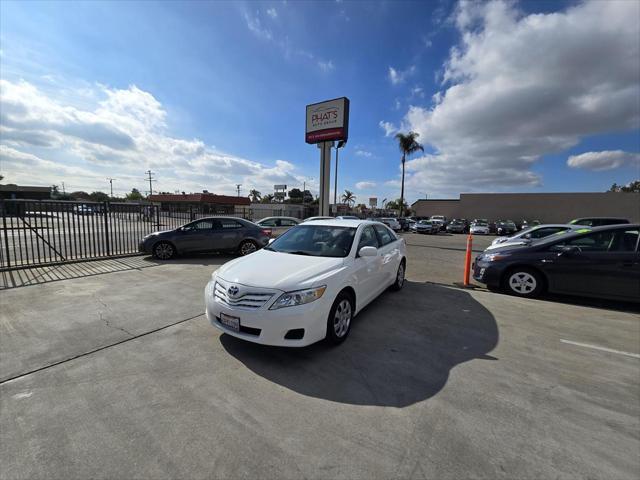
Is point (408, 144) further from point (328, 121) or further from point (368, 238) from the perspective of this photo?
point (368, 238)

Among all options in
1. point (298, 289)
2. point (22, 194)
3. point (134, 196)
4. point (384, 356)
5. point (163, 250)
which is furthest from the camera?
point (134, 196)

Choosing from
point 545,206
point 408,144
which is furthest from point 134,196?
point 545,206

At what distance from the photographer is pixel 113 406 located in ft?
7.89

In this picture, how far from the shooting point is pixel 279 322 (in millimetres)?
2926

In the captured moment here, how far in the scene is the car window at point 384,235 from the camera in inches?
206

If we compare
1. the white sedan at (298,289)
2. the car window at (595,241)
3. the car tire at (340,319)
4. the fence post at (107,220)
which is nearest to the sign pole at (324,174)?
the fence post at (107,220)

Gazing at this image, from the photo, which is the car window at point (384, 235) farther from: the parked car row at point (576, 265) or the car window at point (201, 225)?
the car window at point (201, 225)

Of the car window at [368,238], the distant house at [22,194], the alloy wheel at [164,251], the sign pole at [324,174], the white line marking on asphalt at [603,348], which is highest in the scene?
the sign pole at [324,174]

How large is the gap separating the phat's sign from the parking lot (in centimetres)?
1365

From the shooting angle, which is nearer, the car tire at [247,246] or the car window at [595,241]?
the car window at [595,241]

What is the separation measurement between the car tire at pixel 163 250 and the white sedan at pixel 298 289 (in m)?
5.94

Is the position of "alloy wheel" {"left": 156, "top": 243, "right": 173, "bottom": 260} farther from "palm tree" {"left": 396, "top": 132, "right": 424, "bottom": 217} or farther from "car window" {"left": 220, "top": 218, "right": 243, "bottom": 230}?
"palm tree" {"left": 396, "top": 132, "right": 424, "bottom": 217}

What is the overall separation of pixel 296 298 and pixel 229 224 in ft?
23.9

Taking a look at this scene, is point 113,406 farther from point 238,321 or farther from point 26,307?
point 26,307
